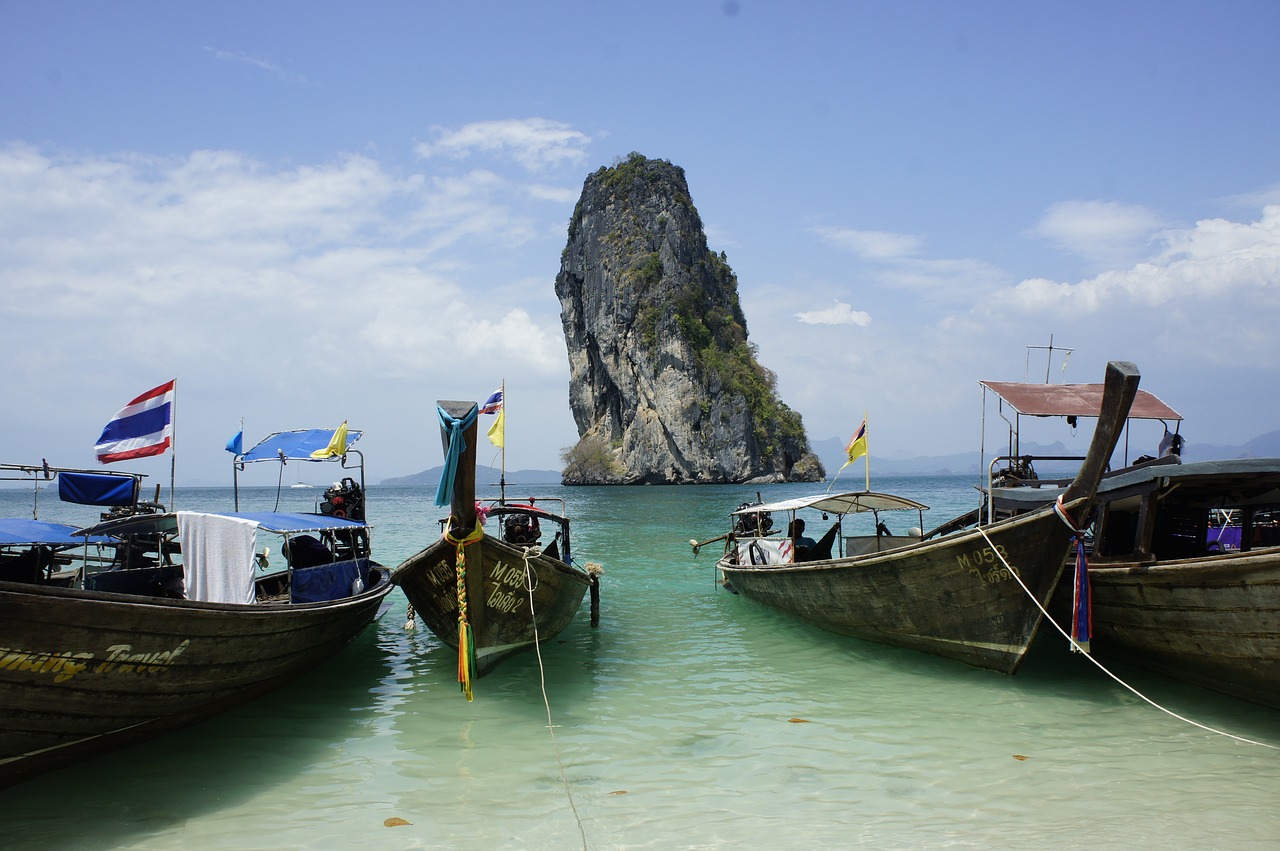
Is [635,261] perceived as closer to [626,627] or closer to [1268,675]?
[626,627]

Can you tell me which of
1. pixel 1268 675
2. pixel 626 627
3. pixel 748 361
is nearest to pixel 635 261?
pixel 748 361

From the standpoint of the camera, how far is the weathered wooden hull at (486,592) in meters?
8.14

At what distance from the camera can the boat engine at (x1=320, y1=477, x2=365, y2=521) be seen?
12.9 m

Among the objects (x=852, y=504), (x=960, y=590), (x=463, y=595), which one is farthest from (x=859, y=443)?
(x=463, y=595)

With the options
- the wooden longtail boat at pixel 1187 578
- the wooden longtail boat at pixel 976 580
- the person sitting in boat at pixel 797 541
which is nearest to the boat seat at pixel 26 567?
the wooden longtail boat at pixel 976 580

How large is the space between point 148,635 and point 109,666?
29 centimetres

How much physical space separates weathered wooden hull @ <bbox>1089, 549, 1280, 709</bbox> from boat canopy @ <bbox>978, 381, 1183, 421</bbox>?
3.33m

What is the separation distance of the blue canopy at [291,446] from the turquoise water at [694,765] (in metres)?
3.91

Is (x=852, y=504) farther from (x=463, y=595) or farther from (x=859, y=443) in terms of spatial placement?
(x=463, y=595)

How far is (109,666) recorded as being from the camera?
18.3ft

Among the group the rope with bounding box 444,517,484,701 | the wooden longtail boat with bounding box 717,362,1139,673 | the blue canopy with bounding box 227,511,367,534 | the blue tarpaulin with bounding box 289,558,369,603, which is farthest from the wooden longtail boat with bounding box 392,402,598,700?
the wooden longtail boat with bounding box 717,362,1139,673

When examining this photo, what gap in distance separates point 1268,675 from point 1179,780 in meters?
1.56

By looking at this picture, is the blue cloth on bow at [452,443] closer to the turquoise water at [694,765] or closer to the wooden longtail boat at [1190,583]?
the turquoise water at [694,765]

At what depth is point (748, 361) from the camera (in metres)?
89.0
